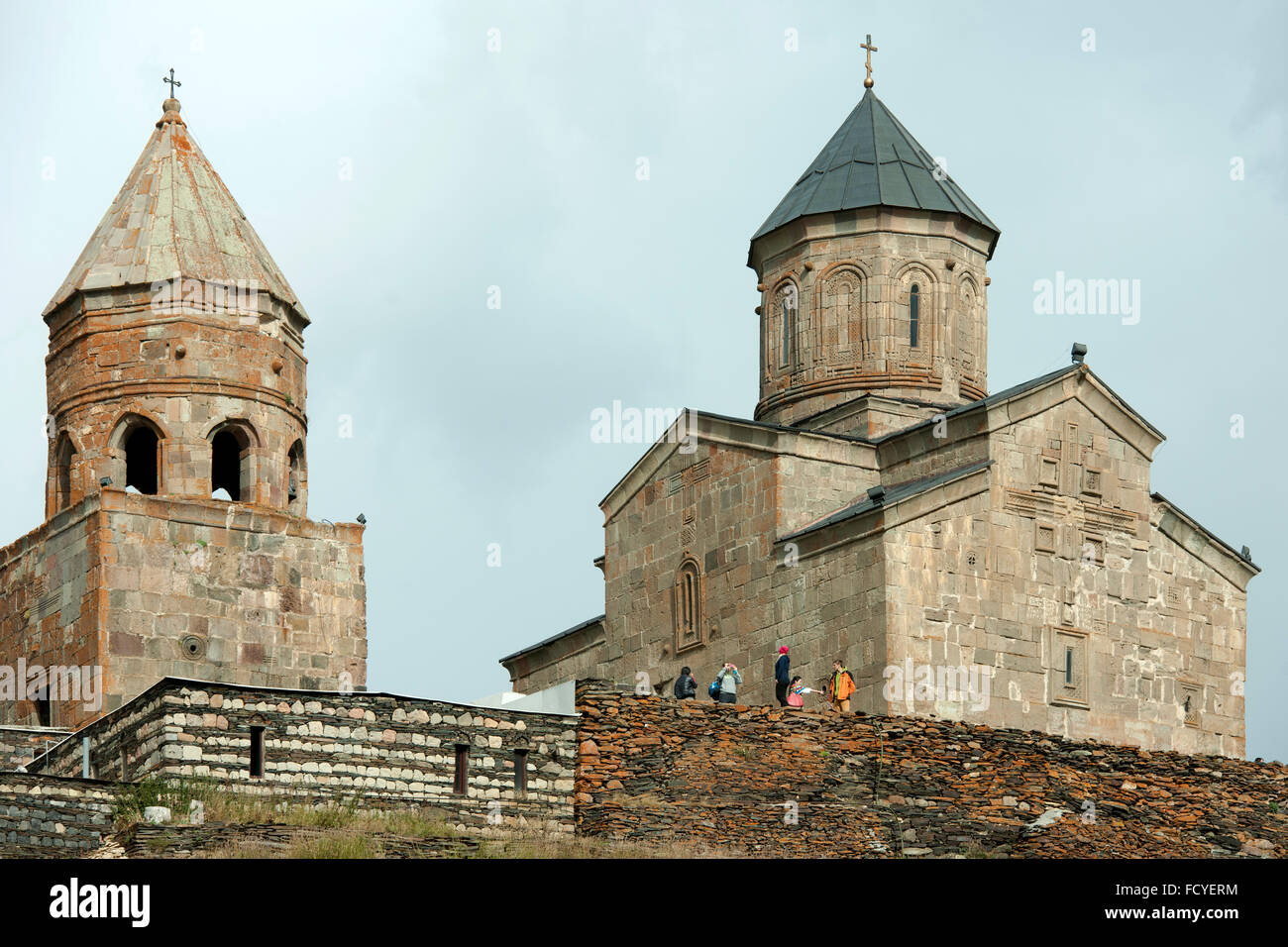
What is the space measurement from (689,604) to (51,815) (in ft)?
31.9

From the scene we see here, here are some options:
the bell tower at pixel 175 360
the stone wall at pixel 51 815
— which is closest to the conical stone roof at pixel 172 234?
the bell tower at pixel 175 360

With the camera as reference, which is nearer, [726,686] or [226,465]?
[726,686]

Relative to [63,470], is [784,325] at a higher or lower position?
higher

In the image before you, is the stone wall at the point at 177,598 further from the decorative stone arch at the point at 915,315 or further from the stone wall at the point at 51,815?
the decorative stone arch at the point at 915,315

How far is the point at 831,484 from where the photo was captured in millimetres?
29031

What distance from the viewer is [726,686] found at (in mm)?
26344

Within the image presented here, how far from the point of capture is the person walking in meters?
26.2

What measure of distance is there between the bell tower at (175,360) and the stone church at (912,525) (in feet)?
14.6

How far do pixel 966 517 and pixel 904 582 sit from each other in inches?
43.8

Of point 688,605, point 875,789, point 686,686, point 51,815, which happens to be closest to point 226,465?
point 688,605

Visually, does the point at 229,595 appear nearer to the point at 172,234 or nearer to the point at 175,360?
the point at 175,360

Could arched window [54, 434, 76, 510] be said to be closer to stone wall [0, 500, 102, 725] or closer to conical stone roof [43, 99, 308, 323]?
stone wall [0, 500, 102, 725]
